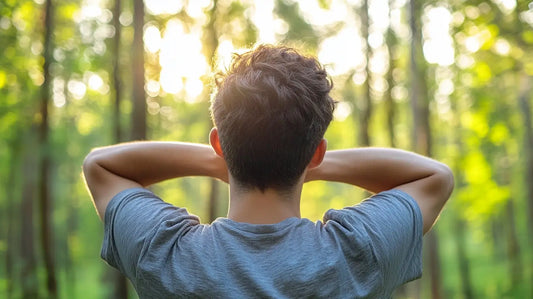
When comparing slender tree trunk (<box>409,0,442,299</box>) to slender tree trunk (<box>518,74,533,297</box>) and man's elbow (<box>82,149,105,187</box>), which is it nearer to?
slender tree trunk (<box>518,74,533,297</box>)

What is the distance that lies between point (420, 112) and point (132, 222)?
15077 mm

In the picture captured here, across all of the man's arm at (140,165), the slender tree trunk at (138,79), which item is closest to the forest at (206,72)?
the slender tree trunk at (138,79)

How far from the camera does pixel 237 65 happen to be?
1.62m

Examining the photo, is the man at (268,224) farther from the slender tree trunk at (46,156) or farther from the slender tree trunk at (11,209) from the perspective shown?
the slender tree trunk at (11,209)

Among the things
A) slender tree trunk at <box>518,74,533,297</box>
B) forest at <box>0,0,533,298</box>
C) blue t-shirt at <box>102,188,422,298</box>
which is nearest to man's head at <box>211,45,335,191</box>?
blue t-shirt at <box>102,188,422,298</box>

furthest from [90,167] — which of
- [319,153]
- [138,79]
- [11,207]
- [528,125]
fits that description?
[11,207]

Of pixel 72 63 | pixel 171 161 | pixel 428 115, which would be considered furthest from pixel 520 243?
pixel 171 161

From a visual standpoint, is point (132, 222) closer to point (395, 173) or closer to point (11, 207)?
point (395, 173)

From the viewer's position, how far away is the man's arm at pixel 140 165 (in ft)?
5.84

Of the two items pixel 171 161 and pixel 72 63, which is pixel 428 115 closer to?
pixel 72 63

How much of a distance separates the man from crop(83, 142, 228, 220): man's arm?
6cm

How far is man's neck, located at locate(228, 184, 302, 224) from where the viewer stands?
154cm

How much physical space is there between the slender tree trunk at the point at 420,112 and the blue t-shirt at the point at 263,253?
45.6 ft

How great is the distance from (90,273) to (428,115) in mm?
34789
